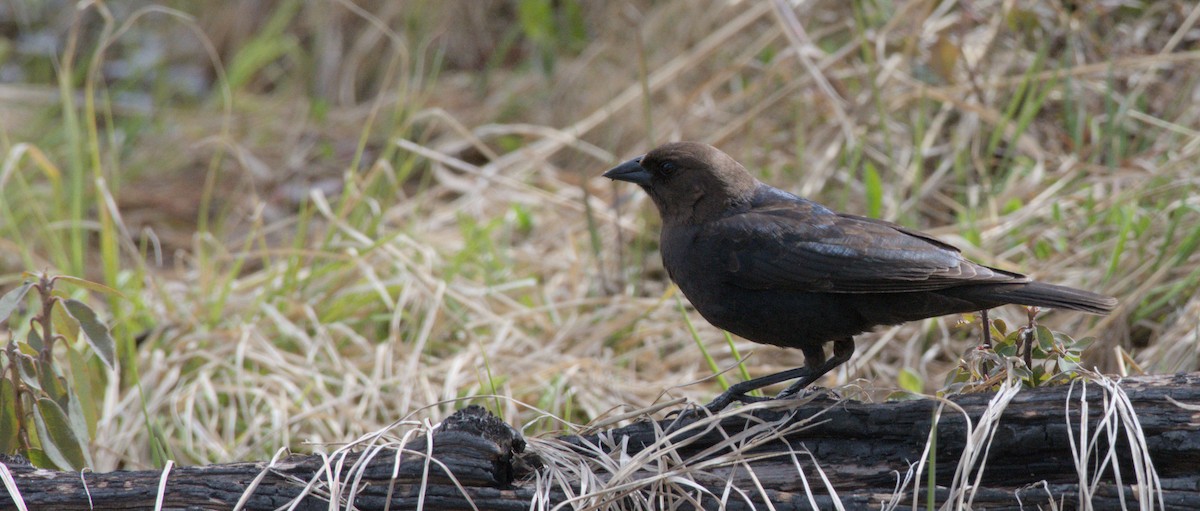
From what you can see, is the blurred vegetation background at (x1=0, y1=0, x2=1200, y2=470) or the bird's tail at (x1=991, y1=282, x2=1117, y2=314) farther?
the blurred vegetation background at (x1=0, y1=0, x2=1200, y2=470)

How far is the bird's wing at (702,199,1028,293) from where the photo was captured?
8.75 ft

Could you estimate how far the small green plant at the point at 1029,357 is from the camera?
7.69 feet

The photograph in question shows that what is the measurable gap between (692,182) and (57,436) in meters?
1.74

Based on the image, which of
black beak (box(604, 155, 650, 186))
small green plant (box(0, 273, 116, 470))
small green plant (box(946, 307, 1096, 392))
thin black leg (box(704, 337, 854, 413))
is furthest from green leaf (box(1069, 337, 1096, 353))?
small green plant (box(0, 273, 116, 470))

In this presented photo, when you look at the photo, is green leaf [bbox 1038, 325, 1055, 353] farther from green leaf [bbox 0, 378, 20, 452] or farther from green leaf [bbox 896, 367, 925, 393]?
green leaf [bbox 0, 378, 20, 452]

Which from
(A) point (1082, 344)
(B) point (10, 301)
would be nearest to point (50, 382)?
(B) point (10, 301)

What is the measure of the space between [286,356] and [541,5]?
315 cm

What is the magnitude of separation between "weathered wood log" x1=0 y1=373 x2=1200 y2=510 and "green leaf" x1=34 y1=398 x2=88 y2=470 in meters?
0.30

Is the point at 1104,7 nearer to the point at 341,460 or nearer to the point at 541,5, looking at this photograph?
the point at 541,5

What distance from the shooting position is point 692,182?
320cm

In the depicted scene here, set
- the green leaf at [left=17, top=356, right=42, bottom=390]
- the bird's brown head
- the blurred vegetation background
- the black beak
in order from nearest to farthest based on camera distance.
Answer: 1. the green leaf at [left=17, top=356, right=42, bottom=390]
2. the bird's brown head
3. the black beak
4. the blurred vegetation background

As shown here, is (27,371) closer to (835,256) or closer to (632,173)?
(632,173)

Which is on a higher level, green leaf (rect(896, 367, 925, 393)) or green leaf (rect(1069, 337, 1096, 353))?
green leaf (rect(1069, 337, 1096, 353))

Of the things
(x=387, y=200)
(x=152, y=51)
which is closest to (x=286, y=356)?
(x=387, y=200)
